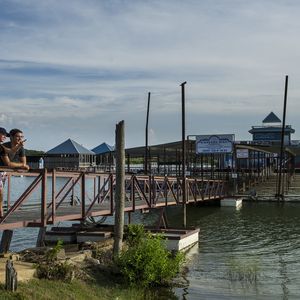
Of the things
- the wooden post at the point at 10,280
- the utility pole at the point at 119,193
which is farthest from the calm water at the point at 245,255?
the wooden post at the point at 10,280

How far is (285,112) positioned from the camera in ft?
145

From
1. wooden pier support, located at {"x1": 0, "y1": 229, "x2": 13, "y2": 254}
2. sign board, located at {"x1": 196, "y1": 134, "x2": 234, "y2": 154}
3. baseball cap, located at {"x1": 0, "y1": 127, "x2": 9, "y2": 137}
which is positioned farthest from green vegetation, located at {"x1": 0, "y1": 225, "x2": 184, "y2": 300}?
sign board, located at {"x1": 196, "y1": 134, "x2": 234, "y2": 154}

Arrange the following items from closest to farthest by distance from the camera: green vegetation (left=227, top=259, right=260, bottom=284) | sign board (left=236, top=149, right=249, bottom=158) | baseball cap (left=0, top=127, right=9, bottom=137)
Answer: baseball cap (left=0, top=127, right=9, bottom=137)
green vegetation (left=227, top=259, right=260, bottom=284)
sign board (left=236, top=149, right=249, bottom=158)

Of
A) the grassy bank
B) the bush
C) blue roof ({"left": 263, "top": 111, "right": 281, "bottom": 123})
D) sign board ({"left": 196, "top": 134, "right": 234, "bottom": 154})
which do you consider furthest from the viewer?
blue roof ({"left": 263, "top": 111, "right": 281, "bottom": 123})

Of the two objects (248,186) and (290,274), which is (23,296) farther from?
(248,186)

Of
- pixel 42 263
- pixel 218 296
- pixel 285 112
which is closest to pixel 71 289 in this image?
pixel 42 263

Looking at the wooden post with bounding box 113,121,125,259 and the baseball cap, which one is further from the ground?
the baseball cap

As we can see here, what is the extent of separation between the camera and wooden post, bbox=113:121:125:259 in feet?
44.6

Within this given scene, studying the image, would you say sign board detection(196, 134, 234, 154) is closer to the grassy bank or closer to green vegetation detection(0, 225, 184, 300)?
green vegetation detection(0, 225, 184, 300)

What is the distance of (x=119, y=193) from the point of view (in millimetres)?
13578

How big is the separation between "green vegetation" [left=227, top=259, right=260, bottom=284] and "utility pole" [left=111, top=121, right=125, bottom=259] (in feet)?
11.1

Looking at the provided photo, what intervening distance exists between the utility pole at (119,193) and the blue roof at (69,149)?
9196 cm

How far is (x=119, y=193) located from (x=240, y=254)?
770cm

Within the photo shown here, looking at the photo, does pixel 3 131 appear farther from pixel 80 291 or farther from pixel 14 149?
pixel 80 291
